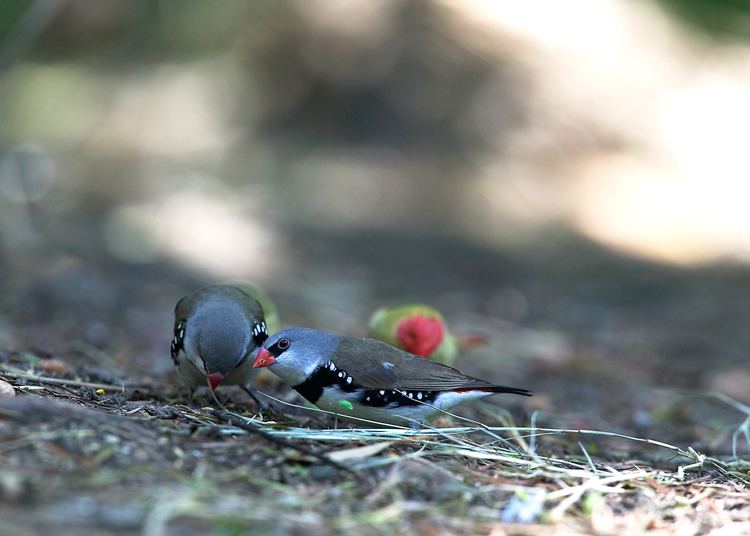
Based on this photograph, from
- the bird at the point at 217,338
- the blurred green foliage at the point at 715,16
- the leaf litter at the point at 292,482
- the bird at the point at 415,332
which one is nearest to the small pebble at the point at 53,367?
the leaf litter at the point at 292,482

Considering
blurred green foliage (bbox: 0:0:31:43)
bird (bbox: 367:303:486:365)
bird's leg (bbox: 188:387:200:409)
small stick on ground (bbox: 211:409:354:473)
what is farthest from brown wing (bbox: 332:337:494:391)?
blurred green foliage (bbox: 0:0:31:43)

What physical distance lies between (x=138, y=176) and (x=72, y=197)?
3.50ft

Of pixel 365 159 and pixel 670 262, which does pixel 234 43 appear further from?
pixel 670 262

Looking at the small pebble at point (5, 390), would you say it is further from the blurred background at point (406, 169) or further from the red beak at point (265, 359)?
the blurred background at point (406, 169)

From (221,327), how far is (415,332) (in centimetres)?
140

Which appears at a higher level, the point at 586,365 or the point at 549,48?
the point at 549,48

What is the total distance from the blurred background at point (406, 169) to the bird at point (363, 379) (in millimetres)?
2794

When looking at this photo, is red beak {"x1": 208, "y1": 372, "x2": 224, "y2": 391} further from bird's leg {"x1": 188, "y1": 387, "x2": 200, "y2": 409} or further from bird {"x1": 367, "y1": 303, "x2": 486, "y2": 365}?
bird {"x1": 367, "y1": 303, "x2": 486, "y2": 365}

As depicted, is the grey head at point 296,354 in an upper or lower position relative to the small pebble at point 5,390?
upper

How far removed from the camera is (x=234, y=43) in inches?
487

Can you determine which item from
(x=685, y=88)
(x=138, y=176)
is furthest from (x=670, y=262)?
(x=138, y=176)

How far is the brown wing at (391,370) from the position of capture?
11.5 ft

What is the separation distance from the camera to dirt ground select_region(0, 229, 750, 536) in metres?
2.46

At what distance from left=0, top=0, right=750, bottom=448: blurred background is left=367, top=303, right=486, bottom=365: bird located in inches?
62.3
